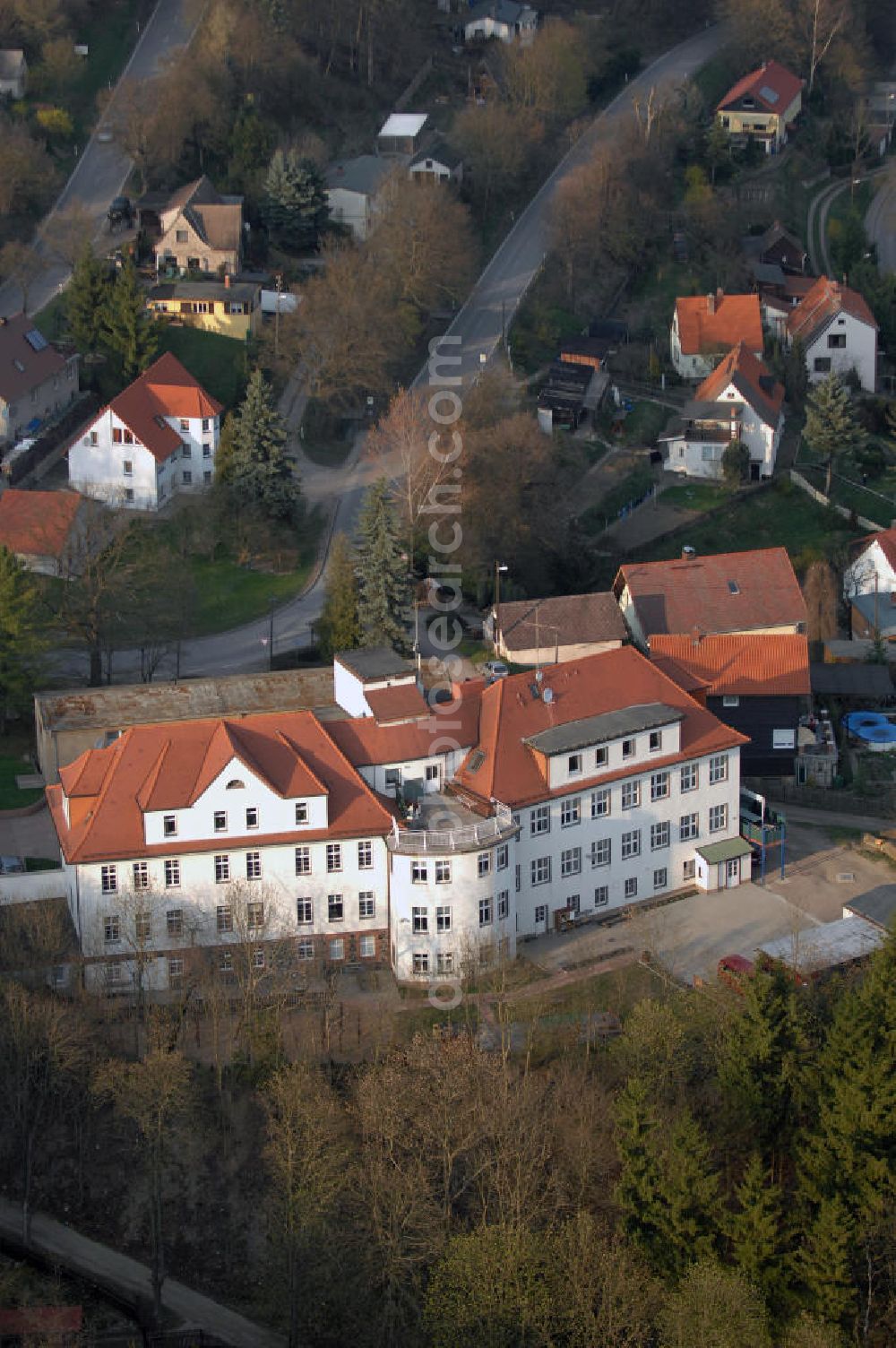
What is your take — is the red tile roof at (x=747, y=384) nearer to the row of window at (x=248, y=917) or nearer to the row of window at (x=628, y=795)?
the row of window at (x=628, y=795)

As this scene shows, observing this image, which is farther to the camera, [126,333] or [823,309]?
[823,309]

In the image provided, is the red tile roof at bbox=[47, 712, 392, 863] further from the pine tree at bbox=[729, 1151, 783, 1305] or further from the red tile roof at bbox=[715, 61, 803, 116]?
the red tile roof at bbox=[715, 61, 803, 116]

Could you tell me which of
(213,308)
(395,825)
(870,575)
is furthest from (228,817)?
(213,308)

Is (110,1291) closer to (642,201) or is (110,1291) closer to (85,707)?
(85,707)

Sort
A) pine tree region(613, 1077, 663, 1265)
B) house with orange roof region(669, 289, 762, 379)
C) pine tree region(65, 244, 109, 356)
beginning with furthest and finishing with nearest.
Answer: house with orange roof region(669, 289, 762, 379) < pine tree region(65, 244, 109, 356) < pine tree region(613, 1077, 663, 1265)

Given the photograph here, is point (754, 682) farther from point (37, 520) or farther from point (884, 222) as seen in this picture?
point (884, 222)

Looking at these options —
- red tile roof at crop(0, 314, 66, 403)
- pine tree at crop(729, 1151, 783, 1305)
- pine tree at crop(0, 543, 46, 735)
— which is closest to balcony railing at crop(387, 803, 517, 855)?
pine tree at crop(729, 1151, 783, 1305)

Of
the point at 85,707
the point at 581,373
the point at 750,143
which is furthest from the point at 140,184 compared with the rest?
the point at 85,707
